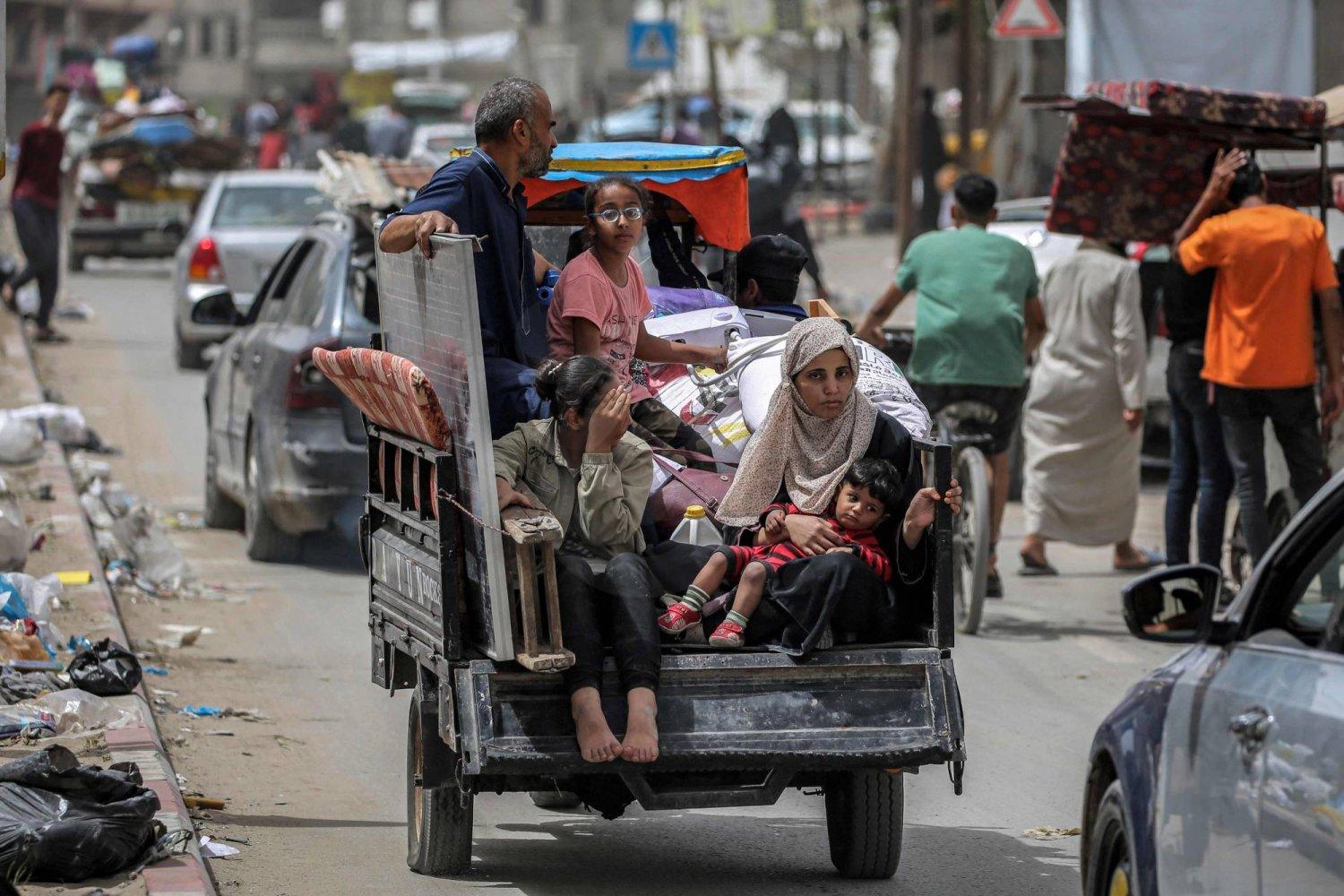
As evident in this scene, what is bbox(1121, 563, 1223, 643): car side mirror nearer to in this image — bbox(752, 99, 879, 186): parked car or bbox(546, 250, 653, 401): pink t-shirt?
bbox(546, 250, 653, 401): pink t-shirt

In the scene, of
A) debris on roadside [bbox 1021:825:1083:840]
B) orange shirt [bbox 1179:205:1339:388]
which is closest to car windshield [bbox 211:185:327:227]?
orange shirt [bbox 1179:205:1339:388]

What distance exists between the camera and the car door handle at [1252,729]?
3688 millimetres

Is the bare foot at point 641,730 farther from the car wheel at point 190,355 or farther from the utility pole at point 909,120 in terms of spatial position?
the utility pole at point 909,120

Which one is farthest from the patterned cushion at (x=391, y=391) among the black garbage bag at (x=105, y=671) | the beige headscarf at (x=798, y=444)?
the black garbage bag at (x=105, y=671)

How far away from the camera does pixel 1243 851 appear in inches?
146

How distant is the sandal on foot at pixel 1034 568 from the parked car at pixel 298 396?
11.0 feet

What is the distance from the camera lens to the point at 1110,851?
444cm

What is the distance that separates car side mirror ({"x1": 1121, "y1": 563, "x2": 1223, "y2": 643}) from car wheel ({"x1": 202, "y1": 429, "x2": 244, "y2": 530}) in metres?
8.86

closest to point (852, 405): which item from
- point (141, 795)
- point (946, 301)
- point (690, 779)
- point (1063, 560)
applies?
point (690, 779)

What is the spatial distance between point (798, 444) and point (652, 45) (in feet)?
71.0

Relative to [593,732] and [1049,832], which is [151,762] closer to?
[593,732]

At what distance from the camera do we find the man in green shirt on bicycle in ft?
33.4

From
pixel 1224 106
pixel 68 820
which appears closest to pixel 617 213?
pixel 68 820

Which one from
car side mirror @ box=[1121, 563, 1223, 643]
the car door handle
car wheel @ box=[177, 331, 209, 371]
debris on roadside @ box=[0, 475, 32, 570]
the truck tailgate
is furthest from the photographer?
car wheel @ box=[177, 331, 209, 371]
